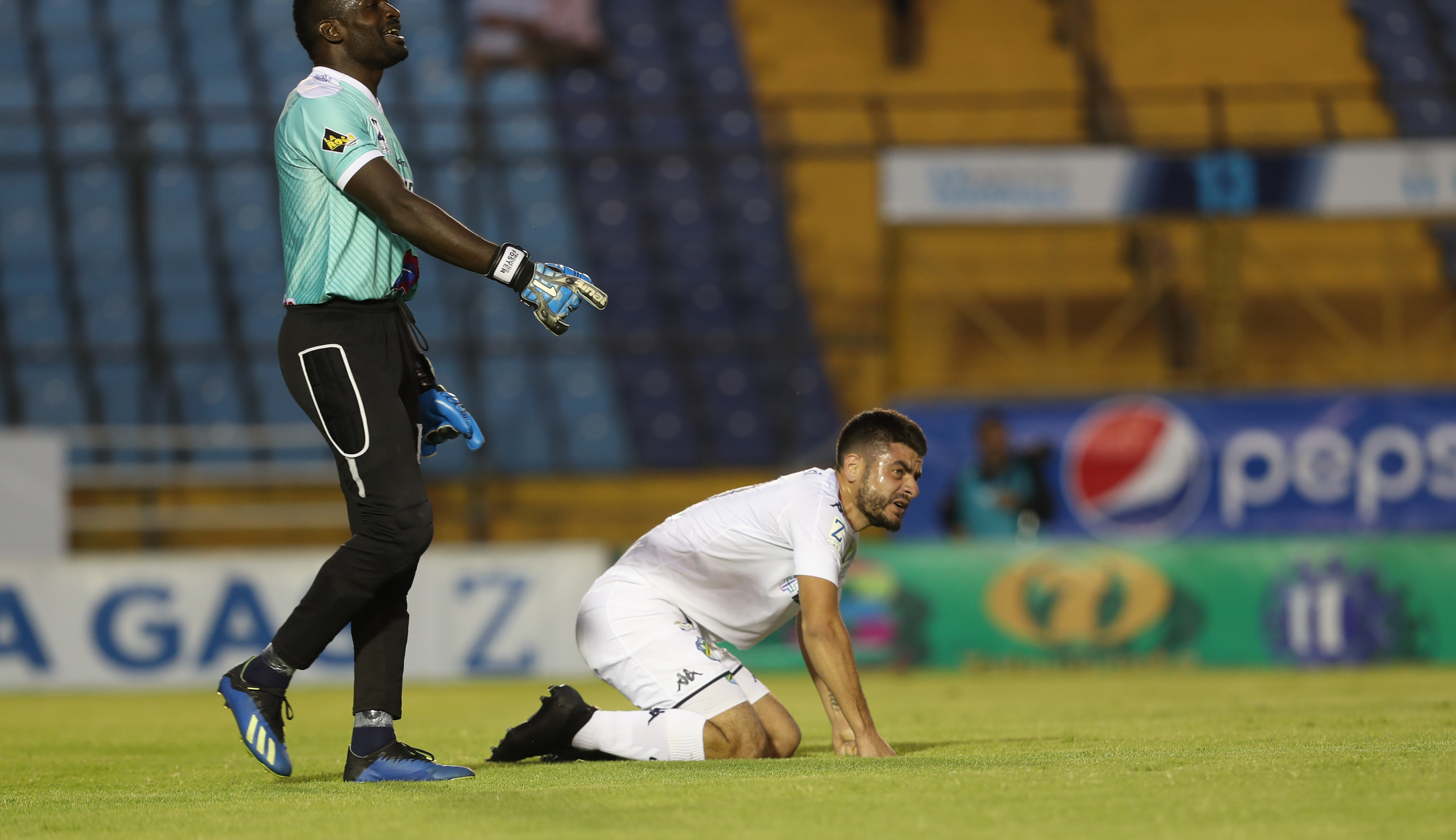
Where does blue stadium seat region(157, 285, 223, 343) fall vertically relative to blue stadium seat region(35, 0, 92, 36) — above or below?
below

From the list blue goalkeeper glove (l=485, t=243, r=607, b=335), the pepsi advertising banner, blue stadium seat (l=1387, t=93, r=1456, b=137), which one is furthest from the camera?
blue stadium seat (l=1387, t=93, r=1456, b=137)

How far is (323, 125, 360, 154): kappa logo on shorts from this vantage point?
5.05 metres

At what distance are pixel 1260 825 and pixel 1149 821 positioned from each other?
25cm

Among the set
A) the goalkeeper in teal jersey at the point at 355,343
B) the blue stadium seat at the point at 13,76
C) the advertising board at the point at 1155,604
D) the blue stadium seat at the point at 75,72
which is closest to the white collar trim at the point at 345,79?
the goalkeeper in teal jersey at the point at 355,343

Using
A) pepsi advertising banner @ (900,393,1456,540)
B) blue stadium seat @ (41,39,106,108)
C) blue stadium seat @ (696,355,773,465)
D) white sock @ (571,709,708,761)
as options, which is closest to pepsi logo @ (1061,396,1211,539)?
pepsi advertising banner @ (900,393,1456,540)

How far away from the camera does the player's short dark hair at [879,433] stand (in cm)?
575

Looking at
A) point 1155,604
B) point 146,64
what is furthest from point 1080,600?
point 146,64

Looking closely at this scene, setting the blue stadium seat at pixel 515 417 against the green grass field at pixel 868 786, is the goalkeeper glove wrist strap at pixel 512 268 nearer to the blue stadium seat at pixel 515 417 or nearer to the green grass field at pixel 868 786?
the green grass field at pixel 868 786

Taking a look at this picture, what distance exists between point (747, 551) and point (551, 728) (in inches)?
35.4

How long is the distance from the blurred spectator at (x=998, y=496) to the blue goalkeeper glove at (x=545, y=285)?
960cm

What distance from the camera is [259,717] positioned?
16.6 feet

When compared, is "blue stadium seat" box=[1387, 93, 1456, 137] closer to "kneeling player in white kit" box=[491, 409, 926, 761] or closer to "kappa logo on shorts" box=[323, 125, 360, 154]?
"kneeling player in white kit" box=[491, 409, 926, 761]

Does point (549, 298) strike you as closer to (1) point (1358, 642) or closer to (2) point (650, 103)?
(1) point (1358, 642)

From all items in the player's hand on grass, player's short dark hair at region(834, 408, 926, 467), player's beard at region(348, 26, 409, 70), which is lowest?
the player's hand on grass
